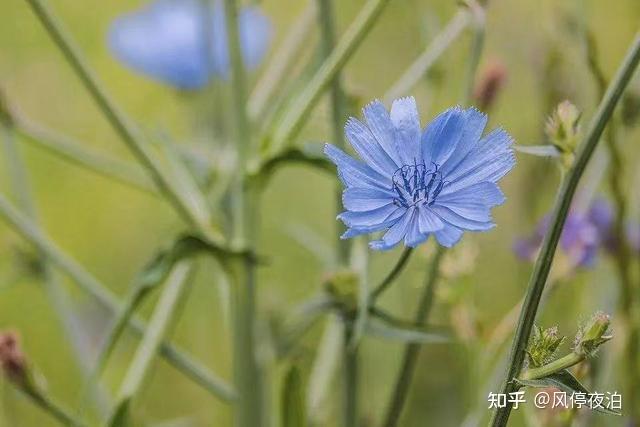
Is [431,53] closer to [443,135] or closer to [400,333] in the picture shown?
[400,333]

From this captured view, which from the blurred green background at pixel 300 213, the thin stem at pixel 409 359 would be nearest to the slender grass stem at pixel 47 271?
the blurred green background at pixel 300 213

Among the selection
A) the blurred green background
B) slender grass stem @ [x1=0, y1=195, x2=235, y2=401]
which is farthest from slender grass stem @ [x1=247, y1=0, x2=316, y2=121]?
slender grass stem @ [x1=0, y1=195, x2=235, y2=401]

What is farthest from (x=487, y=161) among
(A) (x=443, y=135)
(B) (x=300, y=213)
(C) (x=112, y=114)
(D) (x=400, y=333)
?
(B) (x=300, y=213)

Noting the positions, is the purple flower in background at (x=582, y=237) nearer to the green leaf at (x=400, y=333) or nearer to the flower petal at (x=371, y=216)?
the green leaf at (x=400, y=333)

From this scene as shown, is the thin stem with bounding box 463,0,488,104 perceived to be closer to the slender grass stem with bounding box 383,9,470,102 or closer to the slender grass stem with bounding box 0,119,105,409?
the slender grass stem with bounding box 383,9,470,102

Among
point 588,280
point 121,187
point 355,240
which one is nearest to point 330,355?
point 355,240
